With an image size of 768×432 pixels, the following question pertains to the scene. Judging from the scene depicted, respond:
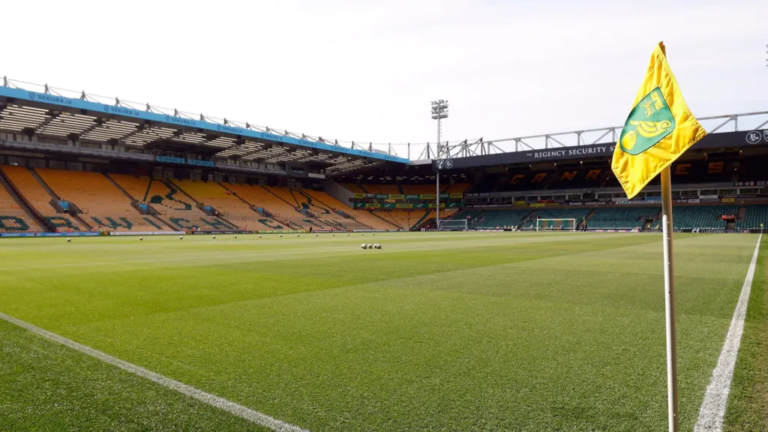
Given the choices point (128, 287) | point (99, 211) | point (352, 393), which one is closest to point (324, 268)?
point (128, 287)

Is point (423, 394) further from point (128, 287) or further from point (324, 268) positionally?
point (324, 268)

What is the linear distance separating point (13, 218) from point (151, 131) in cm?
1381

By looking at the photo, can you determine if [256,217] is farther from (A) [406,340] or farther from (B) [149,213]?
(A) [406,340]

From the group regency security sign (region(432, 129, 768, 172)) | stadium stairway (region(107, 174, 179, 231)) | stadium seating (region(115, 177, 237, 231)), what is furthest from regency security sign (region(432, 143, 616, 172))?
stadium stairway (region(107, 174, 179, 231))

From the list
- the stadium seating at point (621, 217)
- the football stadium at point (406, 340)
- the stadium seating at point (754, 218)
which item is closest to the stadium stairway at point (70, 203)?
the football stadium at point (406, 340)

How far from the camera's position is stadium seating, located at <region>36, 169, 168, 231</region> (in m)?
42.6

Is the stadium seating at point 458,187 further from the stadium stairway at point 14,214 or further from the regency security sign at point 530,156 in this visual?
the stadium stairway at point 14,214

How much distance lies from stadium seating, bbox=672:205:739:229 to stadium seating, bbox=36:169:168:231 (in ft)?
203

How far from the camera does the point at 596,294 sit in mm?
7574

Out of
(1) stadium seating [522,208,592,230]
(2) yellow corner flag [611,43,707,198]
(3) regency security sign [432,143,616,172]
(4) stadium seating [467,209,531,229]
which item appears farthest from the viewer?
(4) stadium seating [467,209,531,229]

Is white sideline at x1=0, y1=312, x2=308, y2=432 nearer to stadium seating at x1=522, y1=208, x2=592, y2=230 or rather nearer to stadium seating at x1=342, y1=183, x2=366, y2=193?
stadium seating at x1=522, y1=208, x2=592, y2=230

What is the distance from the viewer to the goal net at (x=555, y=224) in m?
62.3

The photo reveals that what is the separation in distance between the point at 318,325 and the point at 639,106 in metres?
4.14

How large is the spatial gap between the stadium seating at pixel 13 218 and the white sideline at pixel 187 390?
41.6m
